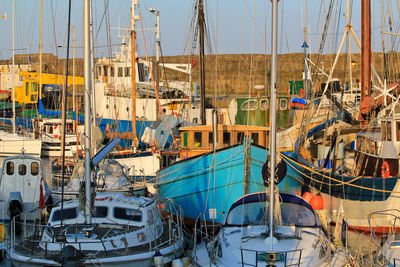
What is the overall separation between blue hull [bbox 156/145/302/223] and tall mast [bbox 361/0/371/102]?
5.31 meters

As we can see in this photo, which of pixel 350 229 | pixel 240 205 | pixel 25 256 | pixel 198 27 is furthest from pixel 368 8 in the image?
pixel 25 256

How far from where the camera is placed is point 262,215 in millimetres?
11562

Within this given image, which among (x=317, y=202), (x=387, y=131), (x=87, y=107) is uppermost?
(x=87, y=107)

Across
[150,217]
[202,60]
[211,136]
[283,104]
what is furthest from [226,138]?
[283,104]

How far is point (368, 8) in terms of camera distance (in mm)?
20172

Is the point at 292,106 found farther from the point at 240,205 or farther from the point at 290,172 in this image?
the point at 240,205

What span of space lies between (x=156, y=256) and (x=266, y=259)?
2.28 m

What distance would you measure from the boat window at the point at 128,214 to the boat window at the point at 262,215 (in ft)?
6.51

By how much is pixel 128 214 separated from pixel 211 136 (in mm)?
6282

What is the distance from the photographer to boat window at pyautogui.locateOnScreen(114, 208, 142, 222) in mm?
12212

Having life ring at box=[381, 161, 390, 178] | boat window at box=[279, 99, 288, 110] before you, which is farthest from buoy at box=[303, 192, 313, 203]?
boat window at box=[279, 99, 288, 110]

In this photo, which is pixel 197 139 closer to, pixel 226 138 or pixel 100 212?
pixel 226 138

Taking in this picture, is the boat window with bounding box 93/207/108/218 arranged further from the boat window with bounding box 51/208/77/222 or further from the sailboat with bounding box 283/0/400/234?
the sailboat with bounding box 283/0/400/234

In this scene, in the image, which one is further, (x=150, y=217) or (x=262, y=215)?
(x=150, y=217)
